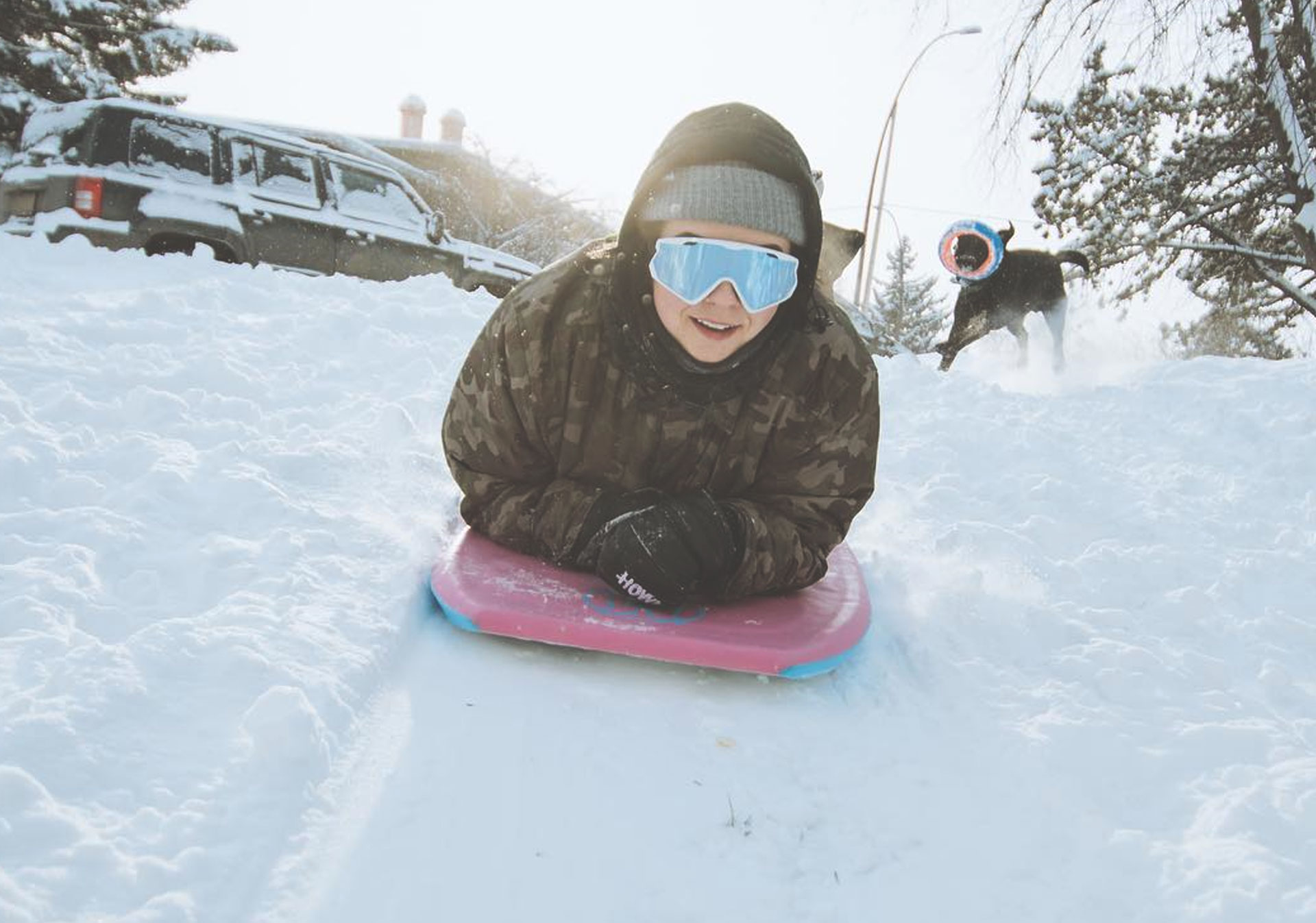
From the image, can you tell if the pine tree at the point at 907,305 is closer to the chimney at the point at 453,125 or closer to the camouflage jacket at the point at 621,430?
the chimney at the point at 453,125

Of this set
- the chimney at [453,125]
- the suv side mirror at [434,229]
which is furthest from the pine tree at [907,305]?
the suv side mirror at [434,229]

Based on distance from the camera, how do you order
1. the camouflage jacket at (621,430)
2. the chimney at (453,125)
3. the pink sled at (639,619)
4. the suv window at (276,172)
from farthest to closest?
1. the chimney at (453,125)
2. the suv window at (276,172)
3. the camouflage jacket at (621,430)
4. the pink sled at (639,619)

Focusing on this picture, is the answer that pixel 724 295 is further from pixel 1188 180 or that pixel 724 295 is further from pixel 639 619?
pixel 1188 180

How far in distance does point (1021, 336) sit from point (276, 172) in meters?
5.81

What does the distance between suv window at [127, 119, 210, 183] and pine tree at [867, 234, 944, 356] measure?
106 feet

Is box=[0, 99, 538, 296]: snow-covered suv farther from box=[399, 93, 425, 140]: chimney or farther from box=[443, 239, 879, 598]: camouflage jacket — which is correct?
box=[399, 93, 425, 140]: chimney

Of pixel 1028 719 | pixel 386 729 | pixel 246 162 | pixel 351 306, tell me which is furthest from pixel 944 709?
pixel 246 162

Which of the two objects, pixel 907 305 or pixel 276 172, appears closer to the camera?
pixel 276 172

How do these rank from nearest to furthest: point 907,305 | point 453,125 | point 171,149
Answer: point 171,149, point 453,125, point 907,305

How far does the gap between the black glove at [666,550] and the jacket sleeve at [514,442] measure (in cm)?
24

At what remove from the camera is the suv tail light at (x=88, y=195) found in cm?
538

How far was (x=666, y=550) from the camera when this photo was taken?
1.97 metres

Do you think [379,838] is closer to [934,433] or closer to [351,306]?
Result: [934,433]

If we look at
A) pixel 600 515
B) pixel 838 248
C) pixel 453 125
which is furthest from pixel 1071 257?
pixel 453 125
